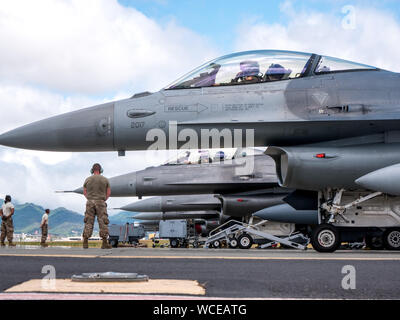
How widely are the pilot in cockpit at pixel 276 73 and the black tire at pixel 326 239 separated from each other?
2.76m

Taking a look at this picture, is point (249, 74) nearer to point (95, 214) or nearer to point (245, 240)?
point (95, 214)

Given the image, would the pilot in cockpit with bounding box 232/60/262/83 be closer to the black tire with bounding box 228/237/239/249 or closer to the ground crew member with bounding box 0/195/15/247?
the ground crew member with bounding box 0/195/15/247

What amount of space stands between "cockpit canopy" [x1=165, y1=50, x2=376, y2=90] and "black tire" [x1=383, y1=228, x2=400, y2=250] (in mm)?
3208

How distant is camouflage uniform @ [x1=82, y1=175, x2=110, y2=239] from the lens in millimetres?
8906

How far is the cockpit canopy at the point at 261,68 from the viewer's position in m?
9.27

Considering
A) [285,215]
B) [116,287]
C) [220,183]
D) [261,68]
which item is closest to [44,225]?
[220,183]

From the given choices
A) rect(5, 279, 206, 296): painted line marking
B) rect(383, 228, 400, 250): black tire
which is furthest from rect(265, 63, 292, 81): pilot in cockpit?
rect(5, 279, 206, 296): painted line marking

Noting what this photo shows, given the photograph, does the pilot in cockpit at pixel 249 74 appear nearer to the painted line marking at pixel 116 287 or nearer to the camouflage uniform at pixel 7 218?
the painted line marking at pixel 116 287

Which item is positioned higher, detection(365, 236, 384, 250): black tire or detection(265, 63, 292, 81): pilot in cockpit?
detection(265, 63, 292, 81): pilot in cockpit

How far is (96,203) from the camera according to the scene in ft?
29.4

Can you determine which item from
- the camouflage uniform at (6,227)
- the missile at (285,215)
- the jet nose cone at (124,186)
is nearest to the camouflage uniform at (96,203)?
the missile at (285,215)

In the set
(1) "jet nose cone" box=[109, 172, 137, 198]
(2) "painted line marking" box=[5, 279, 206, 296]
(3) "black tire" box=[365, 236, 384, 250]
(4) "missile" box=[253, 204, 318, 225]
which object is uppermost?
(1) "jet nose cone" box=[109, 172, 137, 198]
